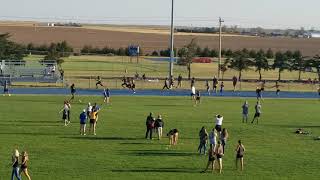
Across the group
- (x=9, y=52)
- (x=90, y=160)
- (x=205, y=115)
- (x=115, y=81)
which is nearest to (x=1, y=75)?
(x=115, y=81)

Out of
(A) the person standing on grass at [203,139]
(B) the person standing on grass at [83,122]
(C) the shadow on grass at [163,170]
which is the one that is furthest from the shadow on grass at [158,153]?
(B) the person standing on grass at [83,122]

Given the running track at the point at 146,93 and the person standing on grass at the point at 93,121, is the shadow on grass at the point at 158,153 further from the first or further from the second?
the running track at the point at 146,93

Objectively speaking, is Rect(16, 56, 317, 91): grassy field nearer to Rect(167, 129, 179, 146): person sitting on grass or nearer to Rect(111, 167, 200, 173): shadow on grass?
Rect(167, 129, 179, 146): person sitting on grass

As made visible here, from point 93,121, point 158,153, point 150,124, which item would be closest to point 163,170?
point 158,153

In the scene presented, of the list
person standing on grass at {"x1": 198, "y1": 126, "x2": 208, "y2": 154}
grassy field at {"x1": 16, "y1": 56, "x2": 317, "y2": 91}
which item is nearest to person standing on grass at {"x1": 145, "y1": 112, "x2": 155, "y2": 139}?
person standing on grass at {"x1": 198, "y1": 126, "x2": 208, "y2": 154}

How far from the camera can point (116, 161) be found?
25.2m

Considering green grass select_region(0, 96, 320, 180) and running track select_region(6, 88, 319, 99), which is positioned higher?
running track select_region(6, 88, 319, 99)

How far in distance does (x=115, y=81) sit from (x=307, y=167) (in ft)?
134

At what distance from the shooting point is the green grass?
23641 millimetres

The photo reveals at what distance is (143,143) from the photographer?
2969 centimetres

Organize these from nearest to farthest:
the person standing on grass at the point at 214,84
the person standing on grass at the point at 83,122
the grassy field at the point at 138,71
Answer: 1. the person standing on grass at the point at 83,122
2. the person standing on grass at the point at 214,84
3. the grassy field at the point at 138,71

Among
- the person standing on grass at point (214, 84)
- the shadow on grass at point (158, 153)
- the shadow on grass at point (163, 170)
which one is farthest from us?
the person standing on grass at point (214, 84)

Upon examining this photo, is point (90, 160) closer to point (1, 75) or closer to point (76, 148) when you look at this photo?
point (76, 148)

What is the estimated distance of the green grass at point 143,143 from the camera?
2364 cm
